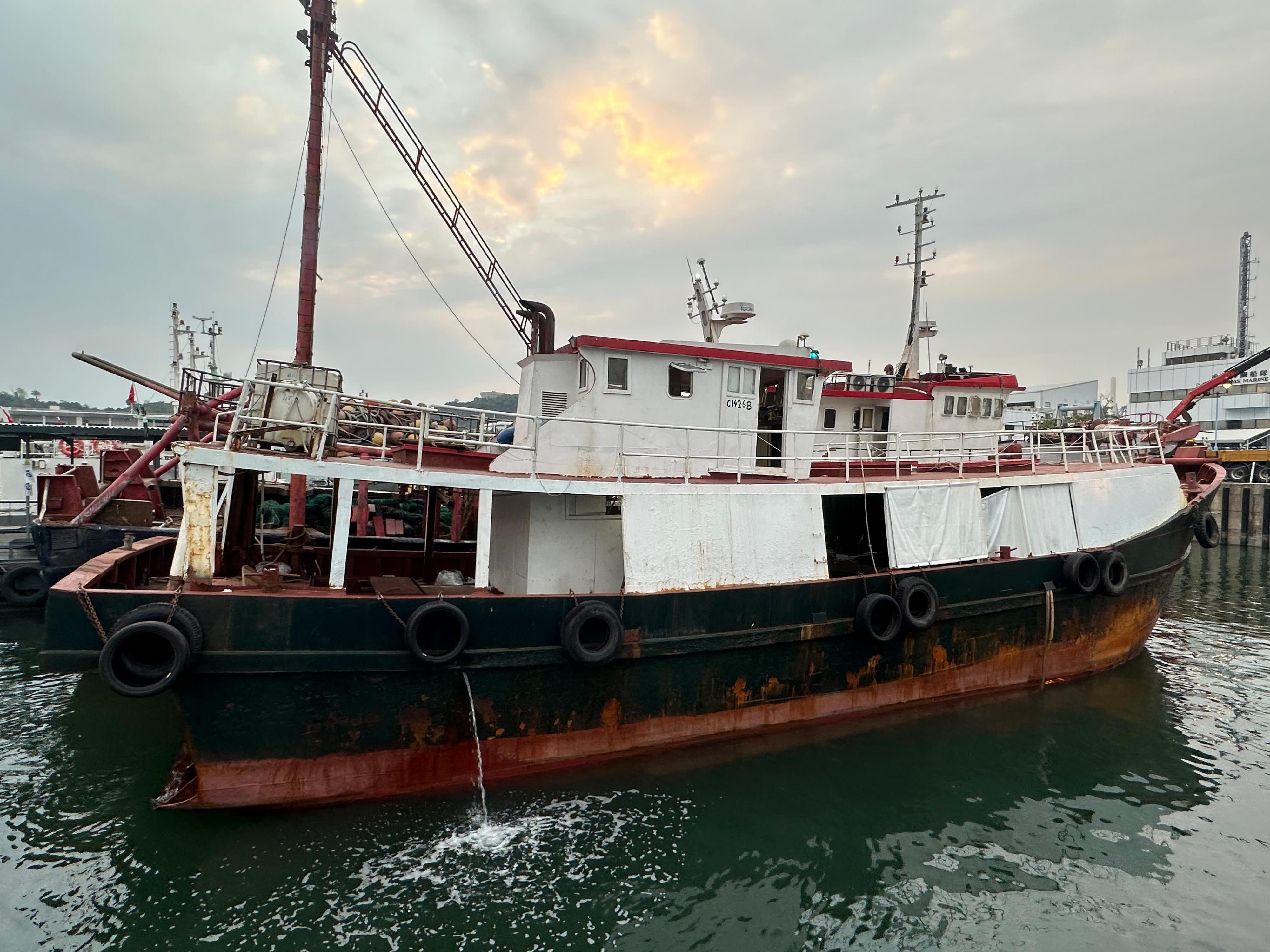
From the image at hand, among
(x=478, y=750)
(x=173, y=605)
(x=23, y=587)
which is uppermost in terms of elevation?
(x=173, y=605)

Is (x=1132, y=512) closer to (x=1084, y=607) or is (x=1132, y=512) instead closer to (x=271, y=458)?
(x=1084, y=607)

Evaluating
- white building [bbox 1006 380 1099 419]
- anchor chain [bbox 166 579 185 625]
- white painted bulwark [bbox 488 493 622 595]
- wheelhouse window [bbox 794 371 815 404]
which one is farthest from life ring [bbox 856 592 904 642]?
white building [bbox 1006 380 1099 419]

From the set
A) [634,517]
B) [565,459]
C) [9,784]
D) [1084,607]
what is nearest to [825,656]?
[634,517]

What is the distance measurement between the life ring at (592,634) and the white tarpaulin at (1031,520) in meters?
6.85

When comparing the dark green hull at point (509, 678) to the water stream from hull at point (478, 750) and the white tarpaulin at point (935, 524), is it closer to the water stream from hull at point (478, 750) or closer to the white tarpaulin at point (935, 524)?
the water stream from hull at point (478, 750)

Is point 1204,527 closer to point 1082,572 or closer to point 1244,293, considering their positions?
point 1082,572

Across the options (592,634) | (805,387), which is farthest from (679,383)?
(592,634)

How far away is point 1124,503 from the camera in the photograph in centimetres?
1228

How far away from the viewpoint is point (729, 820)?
745 cm

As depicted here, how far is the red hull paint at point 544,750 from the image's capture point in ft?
23.0

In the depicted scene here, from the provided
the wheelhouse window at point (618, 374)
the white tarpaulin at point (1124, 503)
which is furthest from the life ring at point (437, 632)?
the white tarpaulin at point (1124, 503)

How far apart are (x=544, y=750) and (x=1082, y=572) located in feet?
31.8

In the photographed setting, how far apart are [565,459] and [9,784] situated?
791 cm

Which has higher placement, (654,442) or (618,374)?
(618,374)
